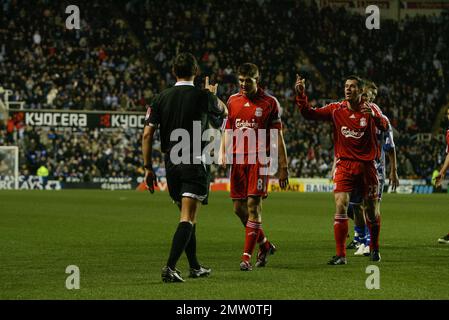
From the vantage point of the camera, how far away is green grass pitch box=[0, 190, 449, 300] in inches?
319

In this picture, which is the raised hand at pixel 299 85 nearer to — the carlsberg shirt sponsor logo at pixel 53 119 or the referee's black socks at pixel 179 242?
the referee's black socks at pixel 179 242

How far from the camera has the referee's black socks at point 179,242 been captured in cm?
870

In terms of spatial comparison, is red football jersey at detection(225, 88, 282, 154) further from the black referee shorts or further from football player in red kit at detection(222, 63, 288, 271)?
the black referee shorts

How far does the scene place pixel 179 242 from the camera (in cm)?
874

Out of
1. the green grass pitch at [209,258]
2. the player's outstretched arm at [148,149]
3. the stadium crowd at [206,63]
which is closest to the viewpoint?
the green grass pitch at [209,258]

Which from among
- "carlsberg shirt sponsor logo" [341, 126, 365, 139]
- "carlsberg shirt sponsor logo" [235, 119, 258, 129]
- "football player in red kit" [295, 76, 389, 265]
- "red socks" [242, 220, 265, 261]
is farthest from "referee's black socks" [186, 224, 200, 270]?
"carlsberg shirt sponsor logo" [341, 126, 365, 139]

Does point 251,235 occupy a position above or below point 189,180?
below

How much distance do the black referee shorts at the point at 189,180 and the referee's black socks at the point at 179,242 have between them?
0.32 meters

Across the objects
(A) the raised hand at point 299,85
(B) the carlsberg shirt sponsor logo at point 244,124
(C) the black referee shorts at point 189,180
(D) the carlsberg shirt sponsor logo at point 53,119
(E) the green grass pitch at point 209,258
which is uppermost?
(D) the carlsberg shirt sponsor logo at point 53,119

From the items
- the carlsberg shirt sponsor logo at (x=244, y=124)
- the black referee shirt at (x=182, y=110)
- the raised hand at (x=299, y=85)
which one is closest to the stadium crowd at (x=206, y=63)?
the carlsberg shirt sponsor logo at (x=244, y=124)

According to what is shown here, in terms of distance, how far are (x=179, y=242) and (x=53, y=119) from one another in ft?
104

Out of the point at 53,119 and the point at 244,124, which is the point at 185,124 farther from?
the point at 53,119

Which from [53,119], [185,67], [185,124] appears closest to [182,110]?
[185,124]
